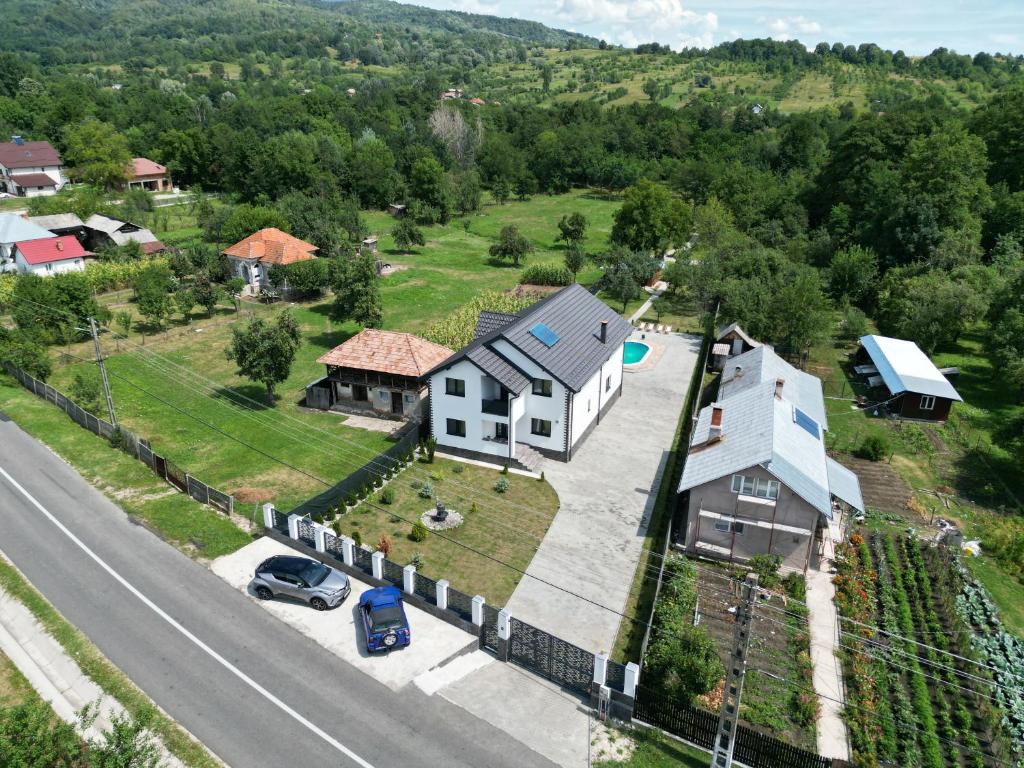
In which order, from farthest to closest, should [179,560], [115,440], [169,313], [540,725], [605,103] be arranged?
[605,103] → [169,313] → [115,440] → [179,560] → [540,725]

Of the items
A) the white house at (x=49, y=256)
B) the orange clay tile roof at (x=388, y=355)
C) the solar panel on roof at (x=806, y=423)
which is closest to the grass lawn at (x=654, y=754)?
the solar panel on roof at (x=806, y=423)

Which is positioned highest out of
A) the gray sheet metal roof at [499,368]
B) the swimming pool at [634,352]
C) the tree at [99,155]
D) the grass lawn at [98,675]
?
the tree at [99,155]

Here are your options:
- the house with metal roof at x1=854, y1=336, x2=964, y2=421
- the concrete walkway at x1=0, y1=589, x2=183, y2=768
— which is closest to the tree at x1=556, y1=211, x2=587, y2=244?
the house with metal roof at x1=854, y1=336, x2=964, y2=421

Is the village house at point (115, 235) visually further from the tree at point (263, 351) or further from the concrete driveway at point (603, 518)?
the concrete driveway at point (603, 518)

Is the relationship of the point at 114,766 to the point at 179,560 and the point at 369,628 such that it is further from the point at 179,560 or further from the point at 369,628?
the point at 179,560

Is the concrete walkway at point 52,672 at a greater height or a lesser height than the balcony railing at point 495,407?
lesser

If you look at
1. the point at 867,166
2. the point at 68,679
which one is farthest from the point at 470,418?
the point at 867,166

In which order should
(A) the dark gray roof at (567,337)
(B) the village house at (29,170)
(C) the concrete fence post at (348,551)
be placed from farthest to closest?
(B) the village house at (29,170)
(A) the dark gray roof at (567,337)
(C) the concrete fence post at (348,551)
